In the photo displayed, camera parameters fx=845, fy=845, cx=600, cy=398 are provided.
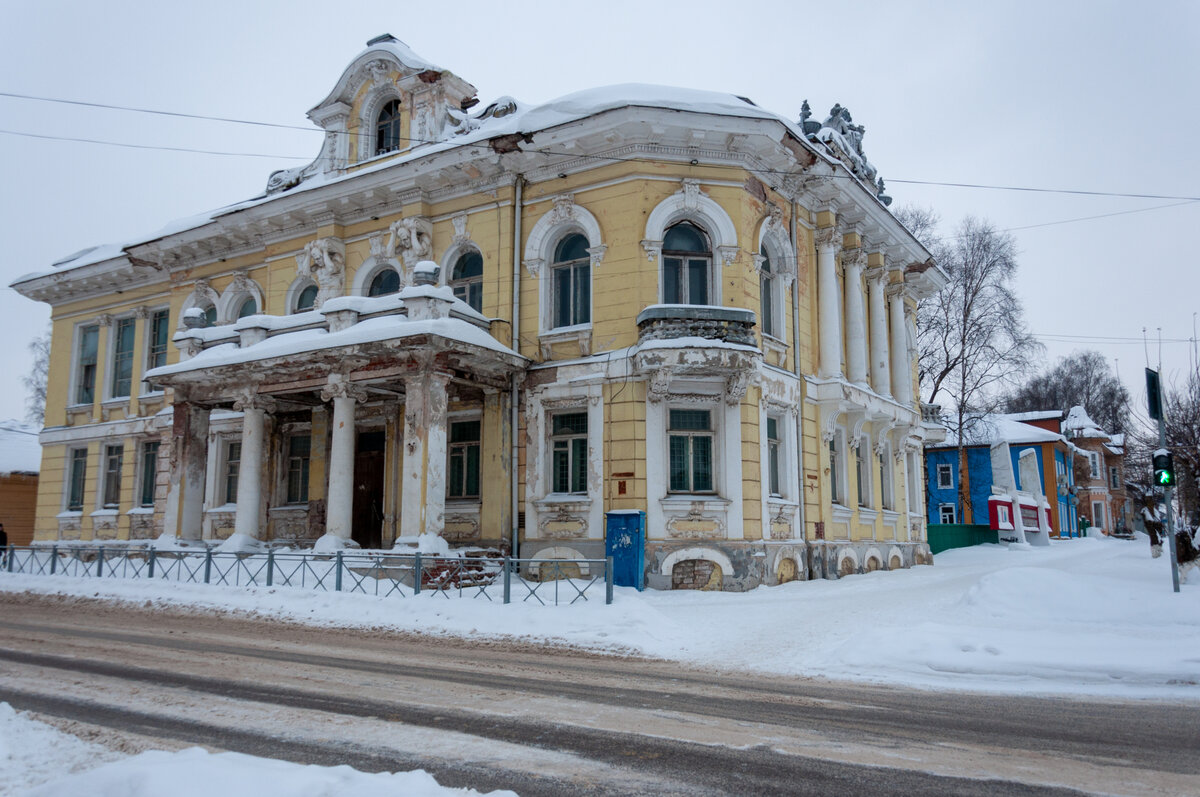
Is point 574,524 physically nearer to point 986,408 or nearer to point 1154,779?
point 1154,779

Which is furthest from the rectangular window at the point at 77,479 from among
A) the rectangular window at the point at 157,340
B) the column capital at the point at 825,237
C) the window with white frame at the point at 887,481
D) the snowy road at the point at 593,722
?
the window with white frame at the point at 887,481

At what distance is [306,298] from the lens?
23.6 metres

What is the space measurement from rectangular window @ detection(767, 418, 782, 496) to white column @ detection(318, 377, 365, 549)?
30.2 ft

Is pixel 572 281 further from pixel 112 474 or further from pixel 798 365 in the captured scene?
pixel 112 474

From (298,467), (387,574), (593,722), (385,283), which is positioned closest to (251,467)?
(298,467)

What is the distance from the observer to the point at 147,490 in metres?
26.2

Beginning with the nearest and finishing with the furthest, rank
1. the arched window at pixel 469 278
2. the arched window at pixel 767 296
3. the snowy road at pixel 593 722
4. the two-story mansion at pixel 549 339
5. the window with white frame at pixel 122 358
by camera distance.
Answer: the snowy road at pixel 593 722 → the two-story mansion at pixel 549 339 → the arched window at pixel 767 296 → the arched window at pixel 469 278 → the window with white frame at pixel 122 358

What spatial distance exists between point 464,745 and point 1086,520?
62.9 metres

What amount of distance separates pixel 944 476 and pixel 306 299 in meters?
35.8

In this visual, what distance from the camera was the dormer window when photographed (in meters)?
23.3

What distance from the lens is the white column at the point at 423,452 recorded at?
16.7 m

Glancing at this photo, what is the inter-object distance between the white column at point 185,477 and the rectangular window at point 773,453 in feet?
45.9

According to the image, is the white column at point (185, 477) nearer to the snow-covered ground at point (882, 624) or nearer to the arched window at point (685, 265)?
the snow-covered ground at point (882, 624)

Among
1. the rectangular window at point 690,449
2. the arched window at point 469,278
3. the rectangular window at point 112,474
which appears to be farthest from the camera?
the rectangular window at point 112,474
